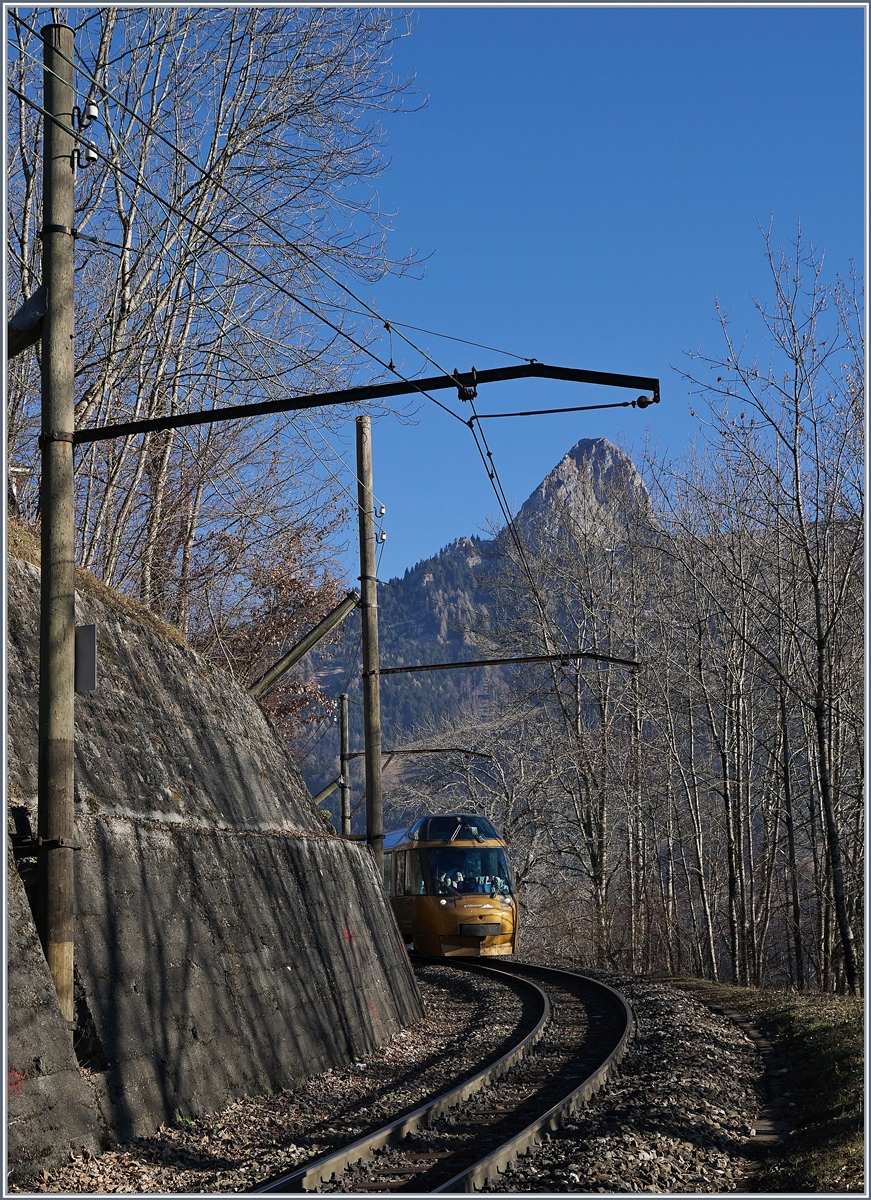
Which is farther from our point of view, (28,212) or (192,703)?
(28,212)

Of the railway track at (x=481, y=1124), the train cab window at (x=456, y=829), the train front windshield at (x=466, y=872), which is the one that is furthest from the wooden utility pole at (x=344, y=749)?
the railway track at (x=481, y=1124)

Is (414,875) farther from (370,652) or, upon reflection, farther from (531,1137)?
(531,1137)

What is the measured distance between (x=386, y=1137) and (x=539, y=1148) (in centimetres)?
104

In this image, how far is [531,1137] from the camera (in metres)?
7.74

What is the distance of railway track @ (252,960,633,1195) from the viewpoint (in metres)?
6.75

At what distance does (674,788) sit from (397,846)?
9.13m

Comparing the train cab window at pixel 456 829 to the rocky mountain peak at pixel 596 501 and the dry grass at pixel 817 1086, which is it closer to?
the dry grass at pixel 817 1086

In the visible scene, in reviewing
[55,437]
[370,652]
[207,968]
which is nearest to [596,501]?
[370,652]

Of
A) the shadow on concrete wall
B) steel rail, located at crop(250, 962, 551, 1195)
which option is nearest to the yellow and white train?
the shadow on concrete wall

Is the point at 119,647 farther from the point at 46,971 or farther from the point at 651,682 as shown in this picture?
the point at 651,682

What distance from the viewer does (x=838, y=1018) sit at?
1314 centimetres

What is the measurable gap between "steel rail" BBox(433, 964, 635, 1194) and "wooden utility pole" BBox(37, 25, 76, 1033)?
2.80 metres

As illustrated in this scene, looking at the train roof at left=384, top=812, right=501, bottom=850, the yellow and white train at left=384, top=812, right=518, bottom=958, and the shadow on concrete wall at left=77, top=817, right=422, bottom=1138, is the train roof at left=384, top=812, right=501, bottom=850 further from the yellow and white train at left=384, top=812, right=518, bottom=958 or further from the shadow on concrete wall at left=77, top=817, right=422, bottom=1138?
the shadow on concrete wall at left=77, top=817, right=422, bottom=1138

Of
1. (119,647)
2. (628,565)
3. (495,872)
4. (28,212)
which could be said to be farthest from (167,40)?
(628,565)
